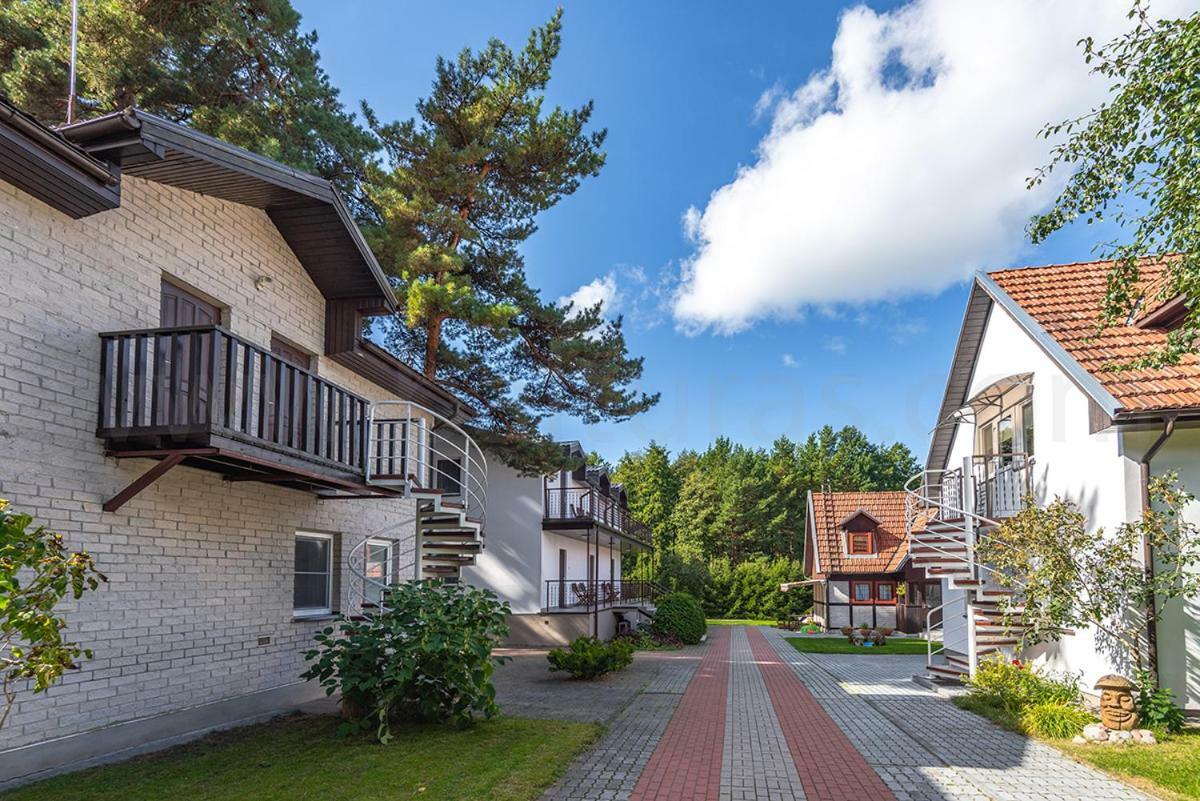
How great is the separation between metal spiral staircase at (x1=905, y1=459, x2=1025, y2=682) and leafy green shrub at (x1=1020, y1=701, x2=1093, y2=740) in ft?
4.87

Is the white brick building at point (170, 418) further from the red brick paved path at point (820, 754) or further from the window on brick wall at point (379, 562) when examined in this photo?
the red brick paved path at point (820, 754)

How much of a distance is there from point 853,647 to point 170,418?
20.5 m

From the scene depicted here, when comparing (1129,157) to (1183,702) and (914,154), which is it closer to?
(914,154)

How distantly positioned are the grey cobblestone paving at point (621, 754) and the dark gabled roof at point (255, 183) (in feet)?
24.7

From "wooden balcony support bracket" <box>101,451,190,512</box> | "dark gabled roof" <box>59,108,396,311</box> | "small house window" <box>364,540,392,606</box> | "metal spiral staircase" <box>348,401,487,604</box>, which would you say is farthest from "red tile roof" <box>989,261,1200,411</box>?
"small house window" <box>364,540,392,606</box>

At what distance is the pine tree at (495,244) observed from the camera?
17.9 metres

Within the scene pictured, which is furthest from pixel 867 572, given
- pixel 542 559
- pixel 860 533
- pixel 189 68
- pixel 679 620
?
pixel 189 68

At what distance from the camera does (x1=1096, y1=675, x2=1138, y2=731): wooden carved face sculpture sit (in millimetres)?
8953

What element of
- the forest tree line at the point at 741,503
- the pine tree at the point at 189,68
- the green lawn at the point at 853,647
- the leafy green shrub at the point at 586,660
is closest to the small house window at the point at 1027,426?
the leafy green shrub at the point at 586,660

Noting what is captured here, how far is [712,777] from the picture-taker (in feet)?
24.4

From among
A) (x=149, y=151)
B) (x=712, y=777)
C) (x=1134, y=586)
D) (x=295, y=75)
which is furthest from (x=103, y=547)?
(x=295, y=75)

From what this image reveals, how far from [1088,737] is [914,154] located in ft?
25.2

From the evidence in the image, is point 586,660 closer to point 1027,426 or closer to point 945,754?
point 945,754

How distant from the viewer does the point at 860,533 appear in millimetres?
30203
